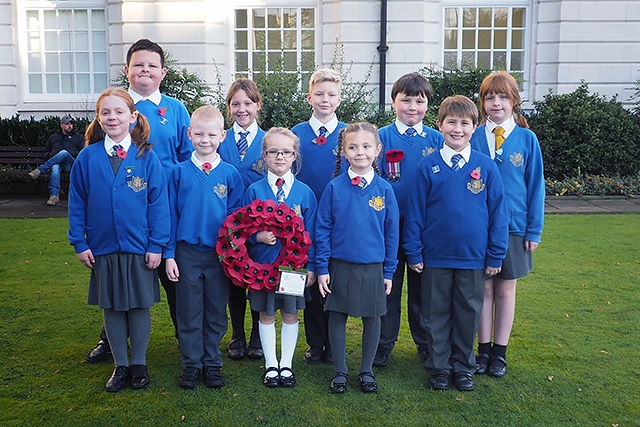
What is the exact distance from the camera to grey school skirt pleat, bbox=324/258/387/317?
4.09 m

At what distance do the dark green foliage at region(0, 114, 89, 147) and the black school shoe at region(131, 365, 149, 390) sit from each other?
9.39 metres

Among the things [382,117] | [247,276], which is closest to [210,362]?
[247,276]

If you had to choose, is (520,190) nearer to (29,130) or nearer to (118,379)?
(118,379)

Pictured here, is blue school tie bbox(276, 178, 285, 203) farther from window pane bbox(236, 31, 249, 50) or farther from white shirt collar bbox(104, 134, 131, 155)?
window pane bbox(236, 31, 249, 50)

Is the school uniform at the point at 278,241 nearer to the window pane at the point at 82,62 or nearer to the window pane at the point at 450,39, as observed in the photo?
the window pane at the point at 450,39

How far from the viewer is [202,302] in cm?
420

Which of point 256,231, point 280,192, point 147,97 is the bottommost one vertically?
point 256,231

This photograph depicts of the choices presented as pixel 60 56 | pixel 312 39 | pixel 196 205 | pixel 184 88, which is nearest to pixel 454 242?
pixel 196 205

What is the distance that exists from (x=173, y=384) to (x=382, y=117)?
28.0ft

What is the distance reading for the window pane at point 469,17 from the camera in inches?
540

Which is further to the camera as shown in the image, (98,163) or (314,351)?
(314,351)

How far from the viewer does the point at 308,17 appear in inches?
535

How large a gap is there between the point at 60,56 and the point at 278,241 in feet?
38.3

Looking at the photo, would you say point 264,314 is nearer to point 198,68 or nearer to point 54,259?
point 54,259
